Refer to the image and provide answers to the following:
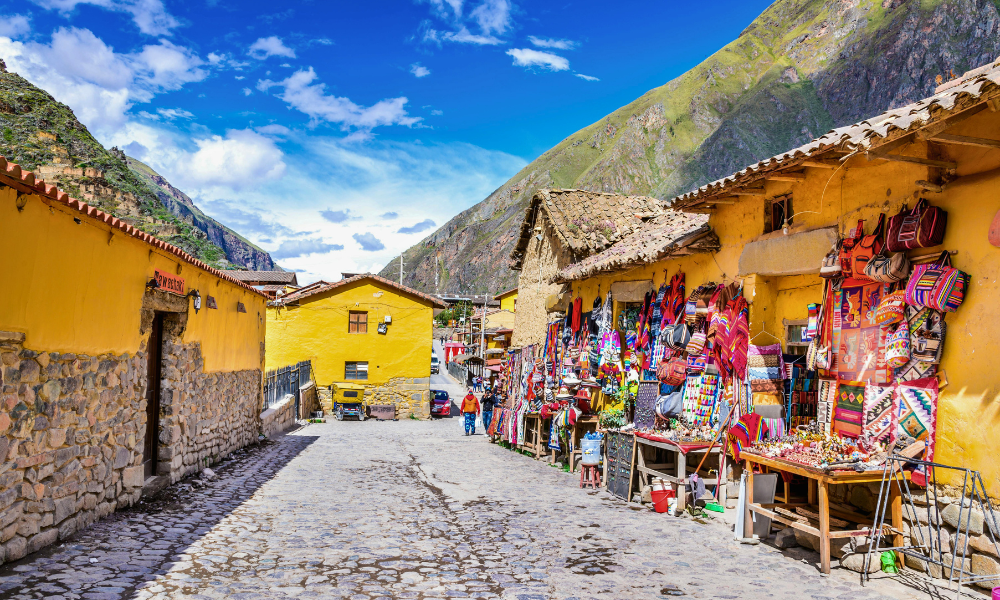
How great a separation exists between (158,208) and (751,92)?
352ft

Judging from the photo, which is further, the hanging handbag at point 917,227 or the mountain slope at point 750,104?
the mountain slope at point 750,104

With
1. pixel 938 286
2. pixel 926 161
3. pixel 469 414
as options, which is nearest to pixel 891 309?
pixel 938 286

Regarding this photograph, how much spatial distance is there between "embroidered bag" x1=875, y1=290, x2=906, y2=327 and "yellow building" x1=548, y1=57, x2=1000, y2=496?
39cm

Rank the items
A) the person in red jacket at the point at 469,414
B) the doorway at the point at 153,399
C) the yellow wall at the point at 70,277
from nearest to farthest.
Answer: the yellow wall at the point at 70,277, the doorway at the point at 153,399, the person in red jacket at the point at 469,414

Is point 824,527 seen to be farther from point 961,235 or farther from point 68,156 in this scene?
point 68,156

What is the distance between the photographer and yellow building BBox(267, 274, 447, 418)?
28062 mm

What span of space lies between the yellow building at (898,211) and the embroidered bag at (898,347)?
318 millimetres

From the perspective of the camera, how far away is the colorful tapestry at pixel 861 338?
6047mm

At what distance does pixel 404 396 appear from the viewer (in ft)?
95.4

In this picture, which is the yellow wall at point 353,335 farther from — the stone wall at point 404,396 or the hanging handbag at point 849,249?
the hanging handbag at point 849,249

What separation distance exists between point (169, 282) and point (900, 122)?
343 inches

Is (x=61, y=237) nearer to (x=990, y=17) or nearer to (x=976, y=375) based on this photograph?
(x=976, y=375)

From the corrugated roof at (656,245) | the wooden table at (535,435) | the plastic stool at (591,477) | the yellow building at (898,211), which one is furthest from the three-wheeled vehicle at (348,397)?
the yellow building at (898,211)

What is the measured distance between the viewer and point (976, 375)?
5180mm
